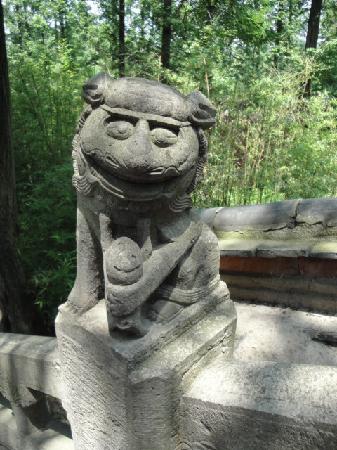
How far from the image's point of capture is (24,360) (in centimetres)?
175

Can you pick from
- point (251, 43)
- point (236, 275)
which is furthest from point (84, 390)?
point (251, 43)

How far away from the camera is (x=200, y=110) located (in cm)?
130

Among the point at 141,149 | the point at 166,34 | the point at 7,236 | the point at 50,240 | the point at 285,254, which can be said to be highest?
the point at 166,34

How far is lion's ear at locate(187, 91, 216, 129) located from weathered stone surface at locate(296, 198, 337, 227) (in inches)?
38.7

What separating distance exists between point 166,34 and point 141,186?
769 centimetres

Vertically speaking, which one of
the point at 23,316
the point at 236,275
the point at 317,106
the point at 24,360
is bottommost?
the point at 23,316

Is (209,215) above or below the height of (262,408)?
above

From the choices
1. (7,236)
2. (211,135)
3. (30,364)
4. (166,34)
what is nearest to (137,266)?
(30,364)

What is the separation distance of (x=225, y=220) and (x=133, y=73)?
494cm

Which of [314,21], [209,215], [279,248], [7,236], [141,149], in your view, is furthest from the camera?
[314,21]

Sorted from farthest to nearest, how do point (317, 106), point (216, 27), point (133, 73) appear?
point (216, 27)
point (133, 73)
point (317, 106)

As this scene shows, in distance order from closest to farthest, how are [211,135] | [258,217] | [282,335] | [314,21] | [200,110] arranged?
[200,110], [282,335], [258,217], [211,135], [314,21]

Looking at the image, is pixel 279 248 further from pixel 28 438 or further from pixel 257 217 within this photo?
pixel 28 438

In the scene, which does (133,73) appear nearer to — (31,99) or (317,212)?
(31,99)
